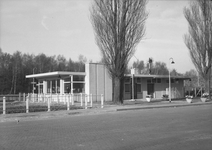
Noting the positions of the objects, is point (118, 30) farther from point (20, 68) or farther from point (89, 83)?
point (20, 68)

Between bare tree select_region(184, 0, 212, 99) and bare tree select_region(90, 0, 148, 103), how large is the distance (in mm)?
13952

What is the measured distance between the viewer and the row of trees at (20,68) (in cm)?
6062

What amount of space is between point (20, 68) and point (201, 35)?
43.6 metres

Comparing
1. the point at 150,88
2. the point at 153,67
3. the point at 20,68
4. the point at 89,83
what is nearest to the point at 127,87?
the point at 150,88

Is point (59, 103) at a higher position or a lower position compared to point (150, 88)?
lower

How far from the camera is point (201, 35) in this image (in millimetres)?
36875

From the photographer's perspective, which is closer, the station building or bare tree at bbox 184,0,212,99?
the station building

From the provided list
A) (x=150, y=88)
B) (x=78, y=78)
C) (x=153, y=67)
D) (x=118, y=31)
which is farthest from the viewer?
(x=153, y=67)

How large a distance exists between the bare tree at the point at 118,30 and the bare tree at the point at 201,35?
14.0 metres

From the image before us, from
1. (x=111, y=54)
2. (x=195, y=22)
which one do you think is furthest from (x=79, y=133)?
(x=195, y=22)

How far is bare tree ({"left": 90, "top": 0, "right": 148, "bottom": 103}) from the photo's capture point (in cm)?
2538

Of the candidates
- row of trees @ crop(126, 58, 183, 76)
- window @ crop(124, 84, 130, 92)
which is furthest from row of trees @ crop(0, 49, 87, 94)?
window @ crop(124, 84, 130, 92)

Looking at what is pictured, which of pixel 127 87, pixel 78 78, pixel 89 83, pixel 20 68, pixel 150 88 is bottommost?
pixel 150 88

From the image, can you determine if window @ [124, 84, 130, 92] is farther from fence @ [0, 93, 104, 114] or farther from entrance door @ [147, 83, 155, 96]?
fence @ [0, 93, 104, 114]
